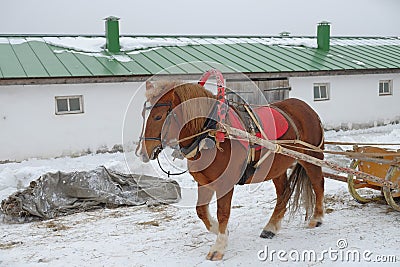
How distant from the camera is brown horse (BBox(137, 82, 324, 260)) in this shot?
4.00 metres

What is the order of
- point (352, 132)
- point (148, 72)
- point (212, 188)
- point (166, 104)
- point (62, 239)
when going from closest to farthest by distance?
point (166, 104) → point (212, 188) → point (62, 239) → point (148, 72) → point (352, 132)

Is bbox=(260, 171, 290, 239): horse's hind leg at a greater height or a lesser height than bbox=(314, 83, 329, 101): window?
lesser

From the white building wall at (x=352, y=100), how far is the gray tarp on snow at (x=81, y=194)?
286 inches

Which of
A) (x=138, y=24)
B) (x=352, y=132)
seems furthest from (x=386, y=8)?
(x=352, y=132)

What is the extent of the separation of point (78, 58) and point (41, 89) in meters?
Answer: 1.71

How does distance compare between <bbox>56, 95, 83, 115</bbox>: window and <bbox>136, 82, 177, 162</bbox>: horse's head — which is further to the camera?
<bbox>56, 95, 83, 115</bbox>: window

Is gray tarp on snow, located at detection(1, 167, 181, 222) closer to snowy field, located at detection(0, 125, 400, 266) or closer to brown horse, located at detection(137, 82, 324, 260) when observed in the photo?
snowy field, located at detection(0, 125, 400, 266)

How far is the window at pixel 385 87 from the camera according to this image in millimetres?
14961

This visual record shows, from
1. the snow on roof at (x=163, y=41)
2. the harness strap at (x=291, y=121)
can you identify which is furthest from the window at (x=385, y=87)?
the harness strap at (x=291, y=121)

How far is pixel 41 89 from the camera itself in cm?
973

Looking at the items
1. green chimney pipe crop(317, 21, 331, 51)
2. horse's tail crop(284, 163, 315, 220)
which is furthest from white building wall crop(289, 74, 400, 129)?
horse's tail crop(284, 163, 315, 220)

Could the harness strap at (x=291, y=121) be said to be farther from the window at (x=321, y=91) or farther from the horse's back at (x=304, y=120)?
the window at (x=321, y=91)

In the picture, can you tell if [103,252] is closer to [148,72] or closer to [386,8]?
[148,72]

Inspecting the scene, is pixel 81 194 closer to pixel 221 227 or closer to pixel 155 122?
pixel 221 227
